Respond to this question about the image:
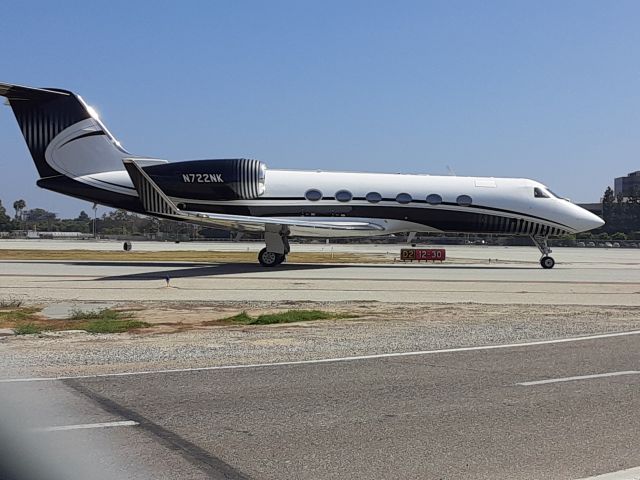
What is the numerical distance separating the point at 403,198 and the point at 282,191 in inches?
223

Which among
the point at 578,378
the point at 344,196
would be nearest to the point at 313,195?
the point at 344,196

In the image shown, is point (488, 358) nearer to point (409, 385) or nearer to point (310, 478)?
point (409, 385)

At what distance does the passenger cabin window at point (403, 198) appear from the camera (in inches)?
1315

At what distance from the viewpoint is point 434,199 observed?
33.5 metres

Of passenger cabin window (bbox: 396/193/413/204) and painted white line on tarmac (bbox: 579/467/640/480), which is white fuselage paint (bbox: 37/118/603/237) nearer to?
passenger cabin window (bbox: 396/193/413/204)

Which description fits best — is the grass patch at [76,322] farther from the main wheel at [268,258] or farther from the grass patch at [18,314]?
the main wheel at [268,258]

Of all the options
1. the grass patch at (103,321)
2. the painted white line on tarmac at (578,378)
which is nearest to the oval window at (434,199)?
the grass patch at (103,321)

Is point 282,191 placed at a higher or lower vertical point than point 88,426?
higher

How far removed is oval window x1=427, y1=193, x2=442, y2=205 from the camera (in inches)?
1319

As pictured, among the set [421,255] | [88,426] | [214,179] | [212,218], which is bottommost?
[421,255]

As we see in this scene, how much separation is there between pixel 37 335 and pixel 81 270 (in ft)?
58.6

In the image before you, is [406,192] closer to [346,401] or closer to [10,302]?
[10,302]

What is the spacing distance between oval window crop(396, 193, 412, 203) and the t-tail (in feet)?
40.7

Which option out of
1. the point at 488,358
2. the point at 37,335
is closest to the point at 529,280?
the point at 488,358
